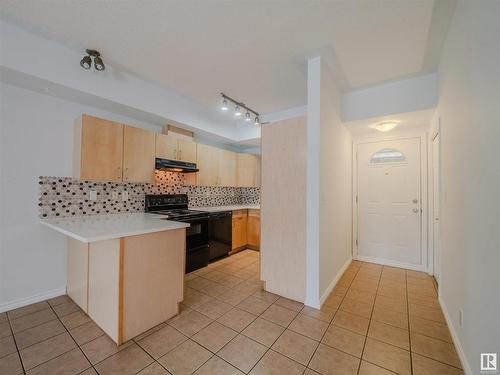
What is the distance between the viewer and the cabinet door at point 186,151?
133 inches

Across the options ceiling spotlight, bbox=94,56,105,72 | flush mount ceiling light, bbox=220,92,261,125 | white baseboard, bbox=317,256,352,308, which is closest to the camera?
ceiling spotlight, bbox=94,56,105,72

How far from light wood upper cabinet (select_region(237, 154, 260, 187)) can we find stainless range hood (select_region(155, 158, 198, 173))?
1.29 meters

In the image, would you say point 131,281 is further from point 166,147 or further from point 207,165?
point 207,165

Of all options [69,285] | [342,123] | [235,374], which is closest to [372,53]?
[342,123]

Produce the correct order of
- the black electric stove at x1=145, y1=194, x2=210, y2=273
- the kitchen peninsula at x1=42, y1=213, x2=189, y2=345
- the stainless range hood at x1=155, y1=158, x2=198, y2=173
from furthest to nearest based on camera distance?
the black electric stove at x1=145, y1=194, x2=210, y2=273 < the stainless range hood at x1=155, y1=158, x2=198, y2=173 < the kitchen peninsula at x1=42, y1=213, x2=189, y2=345

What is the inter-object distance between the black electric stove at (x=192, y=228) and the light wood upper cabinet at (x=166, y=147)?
0.68 m

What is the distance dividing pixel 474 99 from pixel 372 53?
4.19 feet

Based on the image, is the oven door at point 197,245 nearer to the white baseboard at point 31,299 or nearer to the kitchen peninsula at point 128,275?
Result: the kitchen peninsula at point 128,275

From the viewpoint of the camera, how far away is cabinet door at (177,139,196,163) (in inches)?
133

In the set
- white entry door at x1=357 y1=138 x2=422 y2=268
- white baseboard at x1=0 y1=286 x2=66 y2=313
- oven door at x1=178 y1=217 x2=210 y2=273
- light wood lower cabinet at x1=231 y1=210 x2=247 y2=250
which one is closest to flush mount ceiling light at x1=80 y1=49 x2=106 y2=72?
oven door at x1=178 y1=217 x2=210 y2=273

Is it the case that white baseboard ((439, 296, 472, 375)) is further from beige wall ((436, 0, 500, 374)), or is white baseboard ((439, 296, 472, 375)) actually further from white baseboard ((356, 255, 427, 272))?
white baseboard ((356, 255, 427, 272))

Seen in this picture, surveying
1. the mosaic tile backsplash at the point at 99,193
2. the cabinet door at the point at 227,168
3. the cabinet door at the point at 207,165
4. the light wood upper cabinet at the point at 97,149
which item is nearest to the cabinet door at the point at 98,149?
the light wood upper cabinet at the point at 97,149

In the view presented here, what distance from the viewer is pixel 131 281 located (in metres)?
1.71

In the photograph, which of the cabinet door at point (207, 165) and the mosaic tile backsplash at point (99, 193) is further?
the cabinet door at point (207, 165)
